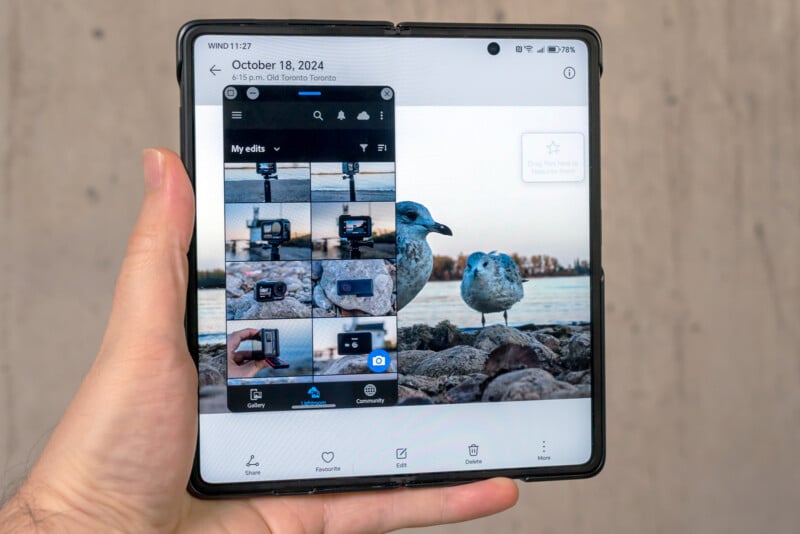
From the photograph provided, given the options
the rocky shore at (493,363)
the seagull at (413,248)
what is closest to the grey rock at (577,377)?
the rocky shore at (493,363)

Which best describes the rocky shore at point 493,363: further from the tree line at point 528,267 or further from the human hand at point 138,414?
the human hand at point 138,414

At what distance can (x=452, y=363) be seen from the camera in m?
0.44

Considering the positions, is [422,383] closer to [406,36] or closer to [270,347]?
[270,347]

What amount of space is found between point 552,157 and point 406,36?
117 millimetres

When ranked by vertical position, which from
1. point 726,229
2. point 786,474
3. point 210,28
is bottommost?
point 786,474

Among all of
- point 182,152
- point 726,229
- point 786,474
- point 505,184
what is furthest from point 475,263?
point 786,474

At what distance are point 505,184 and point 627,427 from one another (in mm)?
291

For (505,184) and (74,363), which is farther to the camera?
(74,363)

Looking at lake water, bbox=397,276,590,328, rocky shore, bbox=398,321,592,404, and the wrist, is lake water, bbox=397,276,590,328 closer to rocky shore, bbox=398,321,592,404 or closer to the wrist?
rocky shore, bbox=398,321,592,404

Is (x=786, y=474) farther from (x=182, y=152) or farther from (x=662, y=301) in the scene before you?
(x=182, y=152)

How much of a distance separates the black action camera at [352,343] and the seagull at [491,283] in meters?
0.07

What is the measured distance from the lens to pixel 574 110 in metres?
0.45

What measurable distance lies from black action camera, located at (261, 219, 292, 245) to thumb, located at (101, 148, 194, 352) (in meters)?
0.04

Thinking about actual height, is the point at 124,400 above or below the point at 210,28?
below
